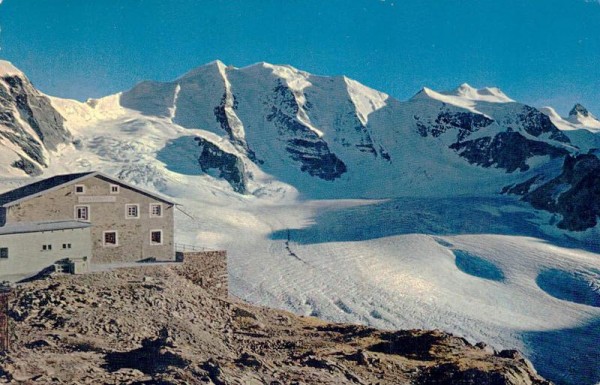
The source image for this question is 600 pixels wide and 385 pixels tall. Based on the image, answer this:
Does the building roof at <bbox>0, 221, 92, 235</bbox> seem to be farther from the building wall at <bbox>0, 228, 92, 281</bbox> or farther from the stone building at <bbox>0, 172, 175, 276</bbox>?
the building wall at <bbox>0, 228, 92, 281</bbox>

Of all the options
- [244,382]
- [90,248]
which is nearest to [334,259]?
[90,248]

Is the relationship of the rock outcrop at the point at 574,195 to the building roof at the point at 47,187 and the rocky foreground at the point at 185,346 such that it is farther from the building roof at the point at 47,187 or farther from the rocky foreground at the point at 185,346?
the building roof at the point at 47,187

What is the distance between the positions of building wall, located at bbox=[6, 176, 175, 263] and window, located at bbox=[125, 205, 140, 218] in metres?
0.14

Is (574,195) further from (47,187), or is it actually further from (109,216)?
(47,187)

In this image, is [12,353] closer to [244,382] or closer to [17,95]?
[244,382]

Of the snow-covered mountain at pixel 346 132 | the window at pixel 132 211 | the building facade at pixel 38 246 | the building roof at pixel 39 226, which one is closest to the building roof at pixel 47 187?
the window at pixel 132 211

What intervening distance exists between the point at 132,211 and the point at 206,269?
4823mm

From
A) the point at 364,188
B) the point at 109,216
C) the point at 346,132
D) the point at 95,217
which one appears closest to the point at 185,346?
the point at 95,217

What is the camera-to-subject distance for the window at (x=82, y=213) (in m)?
26.3

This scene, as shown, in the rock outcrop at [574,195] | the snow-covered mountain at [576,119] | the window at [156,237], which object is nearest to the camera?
the window at [156,237]

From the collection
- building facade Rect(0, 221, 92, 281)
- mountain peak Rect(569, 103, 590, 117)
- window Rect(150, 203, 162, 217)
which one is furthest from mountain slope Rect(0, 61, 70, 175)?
mountain peak Rect(569, 103, 590, 117)

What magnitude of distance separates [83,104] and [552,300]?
12336 centimetres

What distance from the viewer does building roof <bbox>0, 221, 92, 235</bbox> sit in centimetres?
2195

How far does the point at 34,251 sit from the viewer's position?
22.1 m
